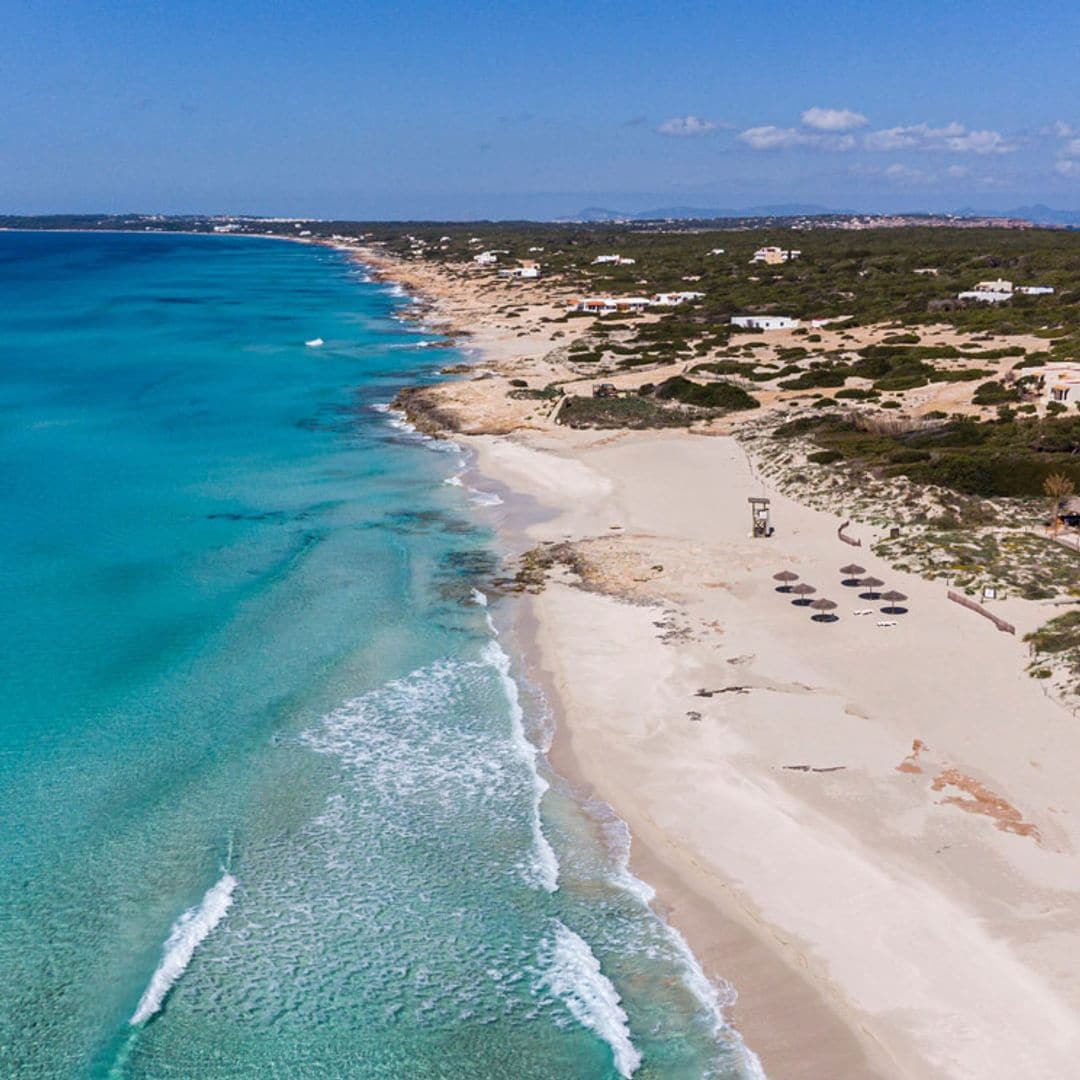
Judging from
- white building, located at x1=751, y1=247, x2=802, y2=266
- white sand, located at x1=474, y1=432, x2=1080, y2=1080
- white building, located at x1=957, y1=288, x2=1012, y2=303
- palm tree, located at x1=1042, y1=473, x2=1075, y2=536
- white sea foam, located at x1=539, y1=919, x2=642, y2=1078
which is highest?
white building, located at x1=751, y1=247, x2=802, y2=266

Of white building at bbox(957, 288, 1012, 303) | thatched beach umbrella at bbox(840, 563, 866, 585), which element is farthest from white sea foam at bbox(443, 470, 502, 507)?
white building at bbox(957, 288, 1012, 303)

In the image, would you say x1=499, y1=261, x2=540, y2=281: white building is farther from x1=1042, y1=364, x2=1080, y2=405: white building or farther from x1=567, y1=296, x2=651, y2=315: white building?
x1=1042, y1=364, x2=1080, y2=405: white building

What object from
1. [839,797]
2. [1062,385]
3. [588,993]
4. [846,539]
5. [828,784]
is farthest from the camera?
[1062,385]

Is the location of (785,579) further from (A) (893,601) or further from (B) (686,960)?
(B) (686,960)

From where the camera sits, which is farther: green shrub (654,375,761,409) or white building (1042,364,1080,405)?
green shrub (654,375,761,409)

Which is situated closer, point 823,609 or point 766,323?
point 823,609

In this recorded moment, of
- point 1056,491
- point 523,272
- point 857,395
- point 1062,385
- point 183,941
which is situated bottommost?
point 183,941

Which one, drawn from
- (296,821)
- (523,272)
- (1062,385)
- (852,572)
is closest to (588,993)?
(296,821)
